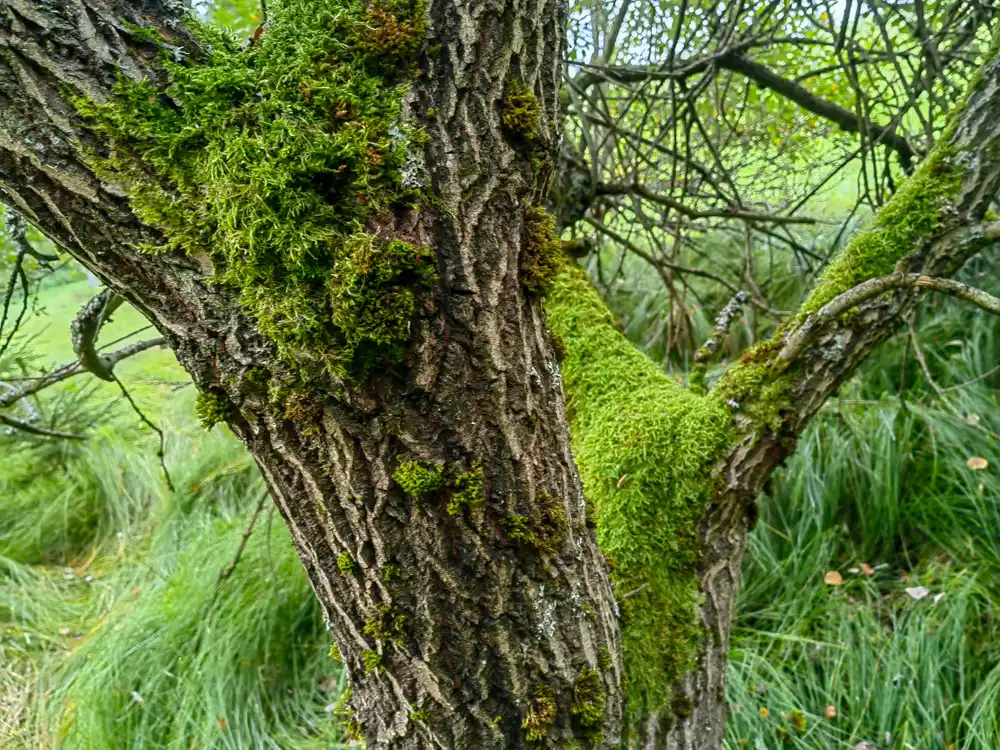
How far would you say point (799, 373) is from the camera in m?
1.39

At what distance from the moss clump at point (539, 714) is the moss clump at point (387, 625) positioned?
0.24 meters

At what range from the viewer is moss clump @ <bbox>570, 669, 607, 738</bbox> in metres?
1.02

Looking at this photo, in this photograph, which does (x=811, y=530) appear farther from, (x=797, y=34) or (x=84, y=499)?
(x=84, y=499)

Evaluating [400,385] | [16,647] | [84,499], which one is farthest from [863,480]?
[84,499]

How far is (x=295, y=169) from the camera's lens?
75 centimetres

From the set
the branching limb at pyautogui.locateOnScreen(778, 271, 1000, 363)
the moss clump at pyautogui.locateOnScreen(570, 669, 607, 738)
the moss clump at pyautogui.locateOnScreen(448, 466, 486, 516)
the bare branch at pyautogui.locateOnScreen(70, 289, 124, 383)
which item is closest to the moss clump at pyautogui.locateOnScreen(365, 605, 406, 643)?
the moss clump at pyautogui.locateOnScreen(448, 466, 486, 516)

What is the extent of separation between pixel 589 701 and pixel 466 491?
45 centimetres

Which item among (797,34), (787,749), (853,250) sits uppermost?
(797,34)

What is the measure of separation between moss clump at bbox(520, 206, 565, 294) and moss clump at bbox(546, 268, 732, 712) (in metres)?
0.63

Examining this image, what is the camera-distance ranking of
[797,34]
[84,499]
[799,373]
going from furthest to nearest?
[84,499]
[797,34]
[799,373]

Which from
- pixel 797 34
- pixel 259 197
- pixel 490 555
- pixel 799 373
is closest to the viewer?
pixel 259 197

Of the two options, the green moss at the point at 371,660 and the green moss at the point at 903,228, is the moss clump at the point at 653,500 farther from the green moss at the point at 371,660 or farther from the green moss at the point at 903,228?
the green moss at the point at 371,660

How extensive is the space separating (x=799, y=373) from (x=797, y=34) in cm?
216

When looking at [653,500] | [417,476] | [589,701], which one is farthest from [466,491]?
[653,500]
